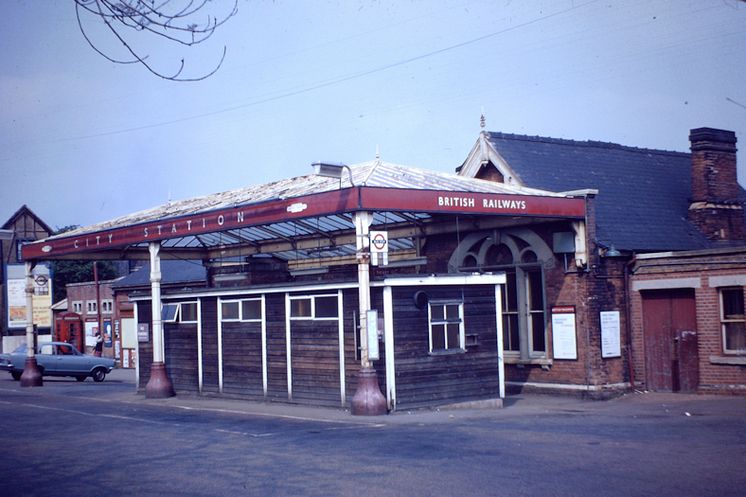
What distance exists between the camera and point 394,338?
18562mm

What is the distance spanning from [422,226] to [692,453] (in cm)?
1392

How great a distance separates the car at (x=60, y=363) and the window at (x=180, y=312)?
13.1 meters

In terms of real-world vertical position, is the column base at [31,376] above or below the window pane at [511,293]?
below

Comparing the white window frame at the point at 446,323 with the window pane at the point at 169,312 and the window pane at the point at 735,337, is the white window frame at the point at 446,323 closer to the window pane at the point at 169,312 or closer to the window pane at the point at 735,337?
the window pane at the point at 735,337

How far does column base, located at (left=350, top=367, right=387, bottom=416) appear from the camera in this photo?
1786 cm

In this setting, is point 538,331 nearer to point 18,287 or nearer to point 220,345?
point 220,345

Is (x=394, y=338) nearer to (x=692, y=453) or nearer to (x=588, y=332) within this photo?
(x=588, y=332)

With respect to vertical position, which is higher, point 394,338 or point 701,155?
point 701,155

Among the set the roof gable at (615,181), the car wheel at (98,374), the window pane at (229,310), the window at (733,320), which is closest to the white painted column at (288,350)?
the window pane at (229,310)

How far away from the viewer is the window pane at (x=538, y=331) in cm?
2308

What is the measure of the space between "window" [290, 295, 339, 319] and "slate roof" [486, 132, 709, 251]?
722 centimetres

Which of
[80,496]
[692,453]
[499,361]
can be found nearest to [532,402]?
[499,361]

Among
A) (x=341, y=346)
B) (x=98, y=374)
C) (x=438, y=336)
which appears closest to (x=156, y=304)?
(x=341, y=346)

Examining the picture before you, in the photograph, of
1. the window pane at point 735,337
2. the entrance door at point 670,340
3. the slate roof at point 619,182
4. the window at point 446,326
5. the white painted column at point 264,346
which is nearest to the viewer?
the window at point 446,326
